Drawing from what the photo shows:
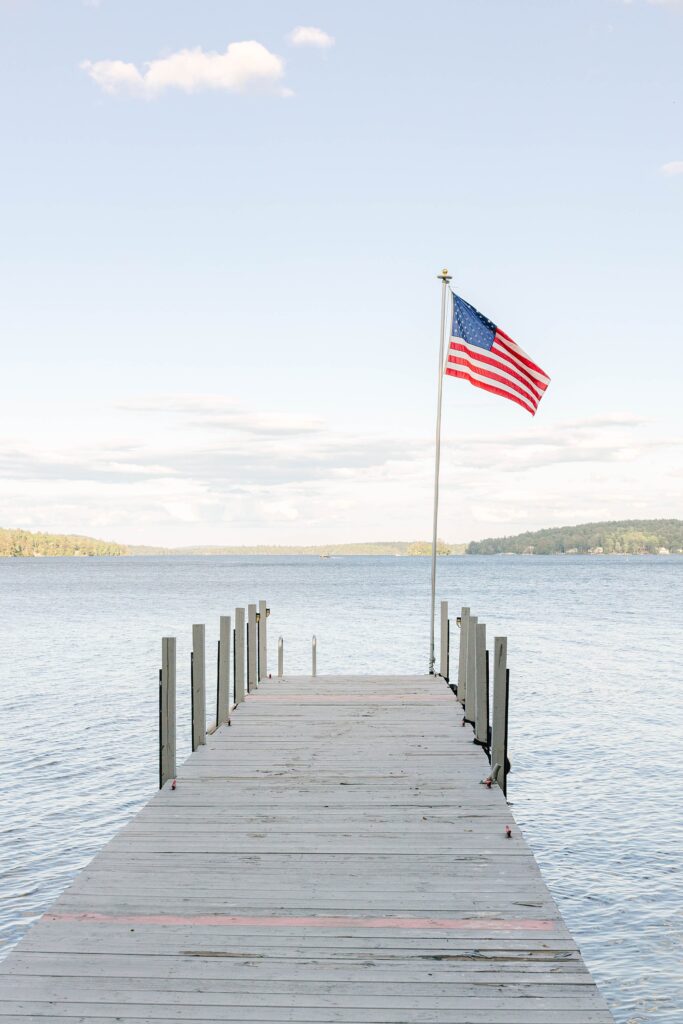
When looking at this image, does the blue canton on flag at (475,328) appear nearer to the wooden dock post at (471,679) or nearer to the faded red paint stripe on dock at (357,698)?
the wooden dock post at (471,679)

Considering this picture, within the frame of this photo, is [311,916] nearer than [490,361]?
Yes

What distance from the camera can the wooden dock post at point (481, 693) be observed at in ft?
41.4

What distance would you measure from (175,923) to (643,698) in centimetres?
2534

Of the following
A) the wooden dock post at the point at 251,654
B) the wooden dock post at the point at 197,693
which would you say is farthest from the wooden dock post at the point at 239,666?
the wooden dock post at the point at 197,693

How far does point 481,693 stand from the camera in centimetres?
1296

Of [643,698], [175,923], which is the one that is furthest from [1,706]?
[175,923]

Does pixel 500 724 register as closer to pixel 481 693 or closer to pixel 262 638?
pixel 481 693

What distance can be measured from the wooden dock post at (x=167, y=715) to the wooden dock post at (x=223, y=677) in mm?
3166

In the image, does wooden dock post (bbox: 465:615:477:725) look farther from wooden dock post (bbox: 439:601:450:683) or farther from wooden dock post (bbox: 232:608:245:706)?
wooden dock post (bbox: 232:608:245:706)

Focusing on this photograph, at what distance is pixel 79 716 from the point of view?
25.8 metres

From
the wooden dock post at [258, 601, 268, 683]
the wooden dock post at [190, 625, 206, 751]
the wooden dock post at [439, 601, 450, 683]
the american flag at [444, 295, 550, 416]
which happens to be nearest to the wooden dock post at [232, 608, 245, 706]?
the wooden dock post at [258, 601, 268, 683]

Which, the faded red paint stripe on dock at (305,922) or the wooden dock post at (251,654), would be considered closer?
the faded red paint stripe on dock at (305,922)

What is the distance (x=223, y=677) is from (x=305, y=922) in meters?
8.79

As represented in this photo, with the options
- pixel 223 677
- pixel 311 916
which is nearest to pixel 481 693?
pixel 223 677
